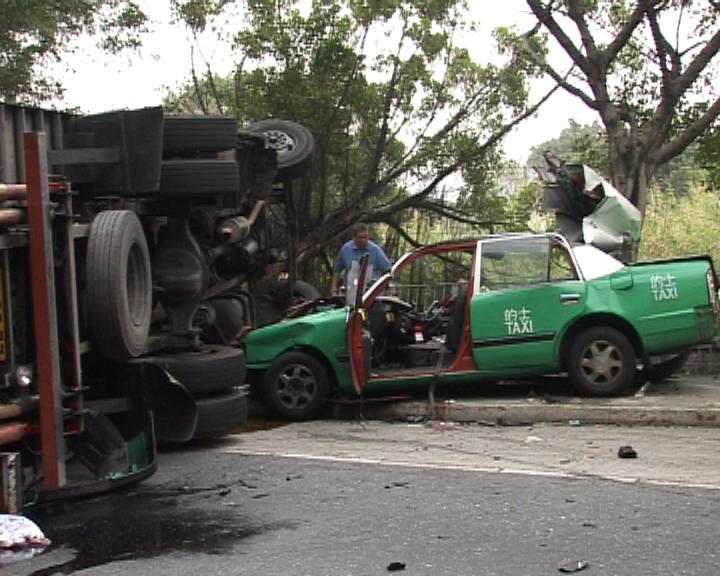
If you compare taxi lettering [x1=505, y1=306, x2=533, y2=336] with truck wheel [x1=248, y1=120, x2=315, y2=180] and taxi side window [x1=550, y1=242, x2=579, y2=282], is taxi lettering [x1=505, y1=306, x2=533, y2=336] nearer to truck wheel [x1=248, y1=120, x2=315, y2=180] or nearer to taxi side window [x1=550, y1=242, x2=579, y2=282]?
taxi side window [x1=550, y1=242, x2=579, y2=282]

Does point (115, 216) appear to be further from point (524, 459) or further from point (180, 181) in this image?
point (524, 459)

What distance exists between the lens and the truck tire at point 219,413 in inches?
299

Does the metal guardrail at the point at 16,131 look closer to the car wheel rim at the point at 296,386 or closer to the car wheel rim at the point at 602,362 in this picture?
the car wheel rim at the point at 296,386

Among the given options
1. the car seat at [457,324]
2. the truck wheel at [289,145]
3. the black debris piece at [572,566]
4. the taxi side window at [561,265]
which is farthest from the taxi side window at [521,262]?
the black debris piece at [572,566]

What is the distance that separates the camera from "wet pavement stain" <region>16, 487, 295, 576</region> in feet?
16.4

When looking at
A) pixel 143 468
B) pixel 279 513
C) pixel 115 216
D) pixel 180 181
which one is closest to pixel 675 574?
pixel 279 513

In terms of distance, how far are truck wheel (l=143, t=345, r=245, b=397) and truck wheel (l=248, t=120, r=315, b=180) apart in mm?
3161

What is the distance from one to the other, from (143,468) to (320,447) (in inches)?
82.4

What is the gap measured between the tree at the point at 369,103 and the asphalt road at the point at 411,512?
26.7 ft

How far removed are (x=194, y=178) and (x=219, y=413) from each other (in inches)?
73.6

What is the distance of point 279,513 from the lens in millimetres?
5711

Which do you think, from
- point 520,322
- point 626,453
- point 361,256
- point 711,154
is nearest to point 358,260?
point 361,256

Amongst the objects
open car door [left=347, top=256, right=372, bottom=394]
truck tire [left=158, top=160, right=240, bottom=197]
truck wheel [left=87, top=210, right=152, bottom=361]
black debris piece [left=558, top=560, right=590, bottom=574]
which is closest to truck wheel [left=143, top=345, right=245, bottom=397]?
truck wheel [left=87, top=210, right=152, bottom=361]

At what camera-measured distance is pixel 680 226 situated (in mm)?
21734
